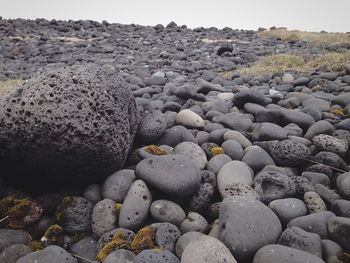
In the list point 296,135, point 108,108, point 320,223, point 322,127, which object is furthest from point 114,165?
point 322,127

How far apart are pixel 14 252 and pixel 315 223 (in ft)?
8.27

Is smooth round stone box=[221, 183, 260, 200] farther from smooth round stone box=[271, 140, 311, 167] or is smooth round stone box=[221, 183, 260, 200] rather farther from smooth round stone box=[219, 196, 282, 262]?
smooth round stone box=[271, 140, 311, 167]

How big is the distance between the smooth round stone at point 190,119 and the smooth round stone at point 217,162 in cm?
85

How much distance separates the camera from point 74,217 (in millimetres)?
3223

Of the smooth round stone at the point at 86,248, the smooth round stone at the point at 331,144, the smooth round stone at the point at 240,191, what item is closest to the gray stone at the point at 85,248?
the smooth round stone at the point at 86,248

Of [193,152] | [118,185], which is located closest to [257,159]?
[193,152]

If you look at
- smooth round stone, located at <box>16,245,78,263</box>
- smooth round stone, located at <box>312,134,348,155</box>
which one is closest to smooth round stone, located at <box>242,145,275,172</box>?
smooth round stone, located at <box>312,134,348,155</box>

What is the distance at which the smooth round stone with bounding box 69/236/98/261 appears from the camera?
2996mm

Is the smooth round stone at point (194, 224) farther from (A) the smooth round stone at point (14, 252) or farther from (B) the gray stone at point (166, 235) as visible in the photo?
(A) the smooth round stone at point (14, 252)

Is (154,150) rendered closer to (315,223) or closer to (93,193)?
(93,193)

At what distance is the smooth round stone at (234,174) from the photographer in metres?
3.51

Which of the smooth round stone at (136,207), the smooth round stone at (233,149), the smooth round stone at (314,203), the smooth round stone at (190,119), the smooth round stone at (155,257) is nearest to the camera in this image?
the smooth round stone at (155,257)

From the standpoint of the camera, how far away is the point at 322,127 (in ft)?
13.9

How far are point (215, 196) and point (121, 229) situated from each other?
104cm
